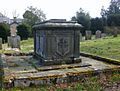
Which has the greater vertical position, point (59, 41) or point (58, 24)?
point (58, 24)

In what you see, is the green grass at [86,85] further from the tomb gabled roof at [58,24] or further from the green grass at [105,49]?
the green grass at [105,49]

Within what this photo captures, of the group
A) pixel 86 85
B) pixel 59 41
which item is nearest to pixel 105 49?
pixel 59 41

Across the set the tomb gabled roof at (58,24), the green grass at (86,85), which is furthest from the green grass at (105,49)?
the green grass at (86,85)

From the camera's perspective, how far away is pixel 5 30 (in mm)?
35906

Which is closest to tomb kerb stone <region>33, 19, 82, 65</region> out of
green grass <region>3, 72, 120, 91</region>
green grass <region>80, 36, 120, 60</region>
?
green grass <region>3, 72, 120, 91</region>

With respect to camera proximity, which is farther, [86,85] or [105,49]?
[105,49]

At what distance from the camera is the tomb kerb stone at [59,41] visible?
8.83 metres

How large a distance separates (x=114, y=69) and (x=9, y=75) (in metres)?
3.16

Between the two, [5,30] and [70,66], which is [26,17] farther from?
[70,66]

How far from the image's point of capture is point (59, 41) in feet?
29.4

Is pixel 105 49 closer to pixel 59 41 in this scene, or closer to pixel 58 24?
pixel 59 41

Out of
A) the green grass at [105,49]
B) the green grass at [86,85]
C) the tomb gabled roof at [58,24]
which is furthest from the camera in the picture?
the green grass at [105,49]

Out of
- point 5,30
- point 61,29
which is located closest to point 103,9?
point 5,30

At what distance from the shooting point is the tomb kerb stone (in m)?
8.83
